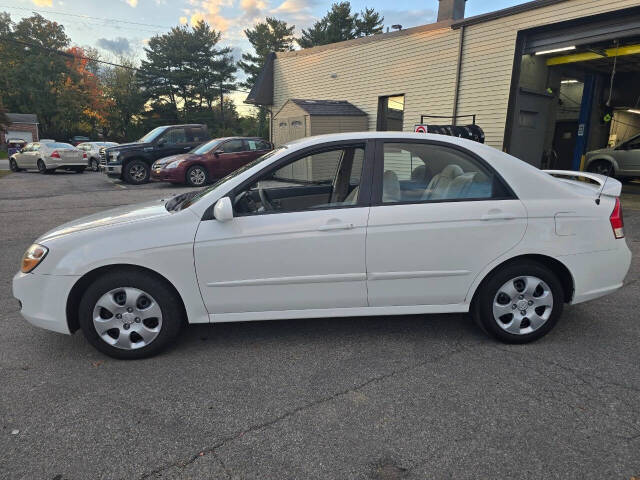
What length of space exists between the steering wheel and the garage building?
934cm

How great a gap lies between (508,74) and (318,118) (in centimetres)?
582

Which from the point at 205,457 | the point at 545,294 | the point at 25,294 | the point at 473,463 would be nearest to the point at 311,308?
the point at 205,457

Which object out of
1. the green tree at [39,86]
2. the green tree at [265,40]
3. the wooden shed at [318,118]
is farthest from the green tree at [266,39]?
the wooden shed at [318,118]

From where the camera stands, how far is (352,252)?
117 inches

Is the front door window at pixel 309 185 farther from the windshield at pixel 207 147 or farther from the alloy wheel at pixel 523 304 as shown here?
the windshield at pixel 207 147

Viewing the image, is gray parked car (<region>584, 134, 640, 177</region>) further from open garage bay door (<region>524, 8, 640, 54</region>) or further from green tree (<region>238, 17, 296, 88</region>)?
green tree (<region>238, 17, 296, 88</region>)

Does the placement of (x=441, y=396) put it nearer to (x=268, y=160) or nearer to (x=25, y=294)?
(x=268, y=160)

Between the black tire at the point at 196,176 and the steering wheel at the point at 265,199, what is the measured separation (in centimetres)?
1029

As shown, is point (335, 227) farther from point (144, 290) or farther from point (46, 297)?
point (46, 297)

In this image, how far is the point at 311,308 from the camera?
3.08 meters

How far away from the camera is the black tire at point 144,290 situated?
2881 mm

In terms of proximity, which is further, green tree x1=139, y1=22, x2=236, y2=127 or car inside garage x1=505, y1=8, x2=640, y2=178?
green tree x1=139, y1=22, x2=236, y2=127

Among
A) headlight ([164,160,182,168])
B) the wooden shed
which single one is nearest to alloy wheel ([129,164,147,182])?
headlight ([164,160,182,168])

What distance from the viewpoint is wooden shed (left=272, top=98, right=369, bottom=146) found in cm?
1400
